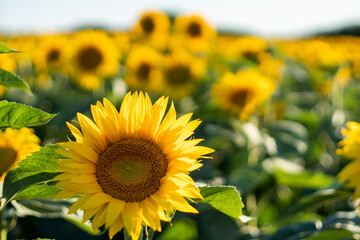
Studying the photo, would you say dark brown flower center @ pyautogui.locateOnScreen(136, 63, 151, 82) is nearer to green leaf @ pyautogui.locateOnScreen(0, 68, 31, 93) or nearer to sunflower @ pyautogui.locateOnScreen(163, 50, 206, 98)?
sunflower @ pyautogui.locateOnScreen(163, 50, 206, 98)

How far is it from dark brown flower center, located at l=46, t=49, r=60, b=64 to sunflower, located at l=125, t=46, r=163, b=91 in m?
0.88

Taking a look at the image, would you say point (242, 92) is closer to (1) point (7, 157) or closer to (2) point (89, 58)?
(2) point (89, 58)

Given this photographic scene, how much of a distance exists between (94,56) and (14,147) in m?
3.17

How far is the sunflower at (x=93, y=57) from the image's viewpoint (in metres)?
4.58

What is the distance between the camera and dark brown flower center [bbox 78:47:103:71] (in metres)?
4.59

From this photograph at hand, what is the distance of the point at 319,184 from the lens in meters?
2.63

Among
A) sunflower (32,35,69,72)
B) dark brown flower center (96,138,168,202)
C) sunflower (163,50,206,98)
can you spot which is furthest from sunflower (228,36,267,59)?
dark brown flower center (96,138,168,202)

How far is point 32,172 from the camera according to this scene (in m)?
1.13

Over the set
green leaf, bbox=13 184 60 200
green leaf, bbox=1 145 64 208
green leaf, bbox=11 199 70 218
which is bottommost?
green leaf, bbox=11 199 70 218

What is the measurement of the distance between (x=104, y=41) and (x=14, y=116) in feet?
11.9

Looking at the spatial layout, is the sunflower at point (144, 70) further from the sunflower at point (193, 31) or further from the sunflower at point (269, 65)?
the sunflower at point (269, 65)

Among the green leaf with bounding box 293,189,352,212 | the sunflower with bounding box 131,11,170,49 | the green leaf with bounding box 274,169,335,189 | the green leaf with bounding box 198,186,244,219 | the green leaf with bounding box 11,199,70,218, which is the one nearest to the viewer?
the green leaf with bounding box 198,186,244,219

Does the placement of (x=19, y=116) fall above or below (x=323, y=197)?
above

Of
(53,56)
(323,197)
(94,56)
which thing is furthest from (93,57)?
(323,197)
